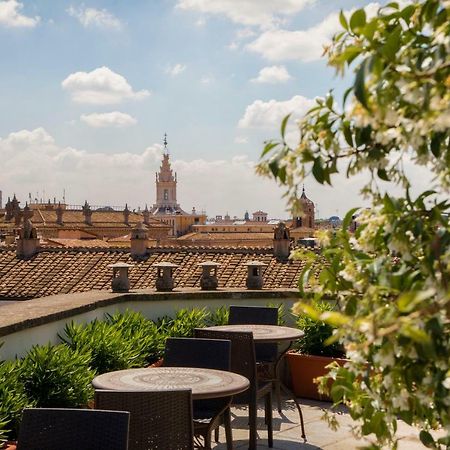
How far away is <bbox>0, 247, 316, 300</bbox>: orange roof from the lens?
21.3m

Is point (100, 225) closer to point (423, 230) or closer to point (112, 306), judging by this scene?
point (112, 306)

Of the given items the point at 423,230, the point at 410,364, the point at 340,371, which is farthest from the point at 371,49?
the point at 340,371

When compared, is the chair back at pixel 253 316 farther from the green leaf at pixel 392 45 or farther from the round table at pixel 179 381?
the green leaf at pixel 392 45

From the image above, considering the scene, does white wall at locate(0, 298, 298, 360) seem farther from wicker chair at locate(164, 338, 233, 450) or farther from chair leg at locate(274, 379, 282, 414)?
chair leg at locate(274, 379, 282, 414)

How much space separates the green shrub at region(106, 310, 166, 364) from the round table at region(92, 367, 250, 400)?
188 centimetres

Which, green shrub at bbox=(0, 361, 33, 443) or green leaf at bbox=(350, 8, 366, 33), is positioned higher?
green leaf at bbox=(350, 8, 366, 33)

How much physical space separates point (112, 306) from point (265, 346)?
1.90 meters

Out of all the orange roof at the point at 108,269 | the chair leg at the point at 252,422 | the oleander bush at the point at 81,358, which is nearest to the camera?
the oleander bush at the point at 81,358

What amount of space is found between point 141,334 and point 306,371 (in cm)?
187

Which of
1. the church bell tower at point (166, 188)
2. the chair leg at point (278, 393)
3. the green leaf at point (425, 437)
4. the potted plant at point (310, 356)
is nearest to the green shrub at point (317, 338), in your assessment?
the potted plant at point (310, 356)

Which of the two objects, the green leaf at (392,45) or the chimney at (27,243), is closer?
the green leaf at (392,45)

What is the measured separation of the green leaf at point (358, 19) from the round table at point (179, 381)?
2860mm

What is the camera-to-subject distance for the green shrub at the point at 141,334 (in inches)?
274

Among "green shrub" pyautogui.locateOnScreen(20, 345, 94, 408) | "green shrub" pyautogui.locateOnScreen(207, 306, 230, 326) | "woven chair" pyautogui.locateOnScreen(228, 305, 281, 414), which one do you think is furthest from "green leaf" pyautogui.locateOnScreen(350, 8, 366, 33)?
"green shrub" pyautogui.locateOnScreen(207, 306, 230, 326)
